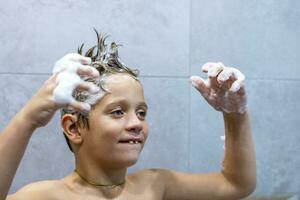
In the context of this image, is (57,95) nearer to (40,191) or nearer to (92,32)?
(40,191)

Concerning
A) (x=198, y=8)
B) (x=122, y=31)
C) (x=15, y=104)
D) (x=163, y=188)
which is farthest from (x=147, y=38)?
(x=163, y=188)

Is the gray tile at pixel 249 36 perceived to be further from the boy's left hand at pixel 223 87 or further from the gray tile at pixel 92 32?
the boy's left hand at pixel 223 87

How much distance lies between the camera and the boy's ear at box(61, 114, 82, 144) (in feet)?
3.25

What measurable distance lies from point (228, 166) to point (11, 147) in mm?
515

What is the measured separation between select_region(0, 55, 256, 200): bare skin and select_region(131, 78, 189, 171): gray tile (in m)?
0.35

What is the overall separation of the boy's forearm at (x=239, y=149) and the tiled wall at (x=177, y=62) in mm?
400

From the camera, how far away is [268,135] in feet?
5.17

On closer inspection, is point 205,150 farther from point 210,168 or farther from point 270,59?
point 270,59

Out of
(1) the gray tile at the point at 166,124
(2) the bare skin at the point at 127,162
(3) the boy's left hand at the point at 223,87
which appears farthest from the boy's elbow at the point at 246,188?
(1) the gray tile at the point at 166,124

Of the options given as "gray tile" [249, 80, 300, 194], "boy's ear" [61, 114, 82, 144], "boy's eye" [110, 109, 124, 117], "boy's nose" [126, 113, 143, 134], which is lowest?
"gray tile" [249, 80, 300, 194]

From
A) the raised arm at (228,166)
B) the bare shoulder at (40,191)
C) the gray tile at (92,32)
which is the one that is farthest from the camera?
the gray tile at (92,32)

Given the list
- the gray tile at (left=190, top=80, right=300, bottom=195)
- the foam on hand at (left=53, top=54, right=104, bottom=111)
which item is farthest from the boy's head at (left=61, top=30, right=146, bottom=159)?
the gray tile at (left=190, top=80, right=300, bottom=195)

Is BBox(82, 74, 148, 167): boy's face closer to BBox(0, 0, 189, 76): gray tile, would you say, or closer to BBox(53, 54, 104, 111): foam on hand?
BBox(53, 54, 104, 111): foam on hand

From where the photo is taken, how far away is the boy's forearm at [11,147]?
0.76 meters
